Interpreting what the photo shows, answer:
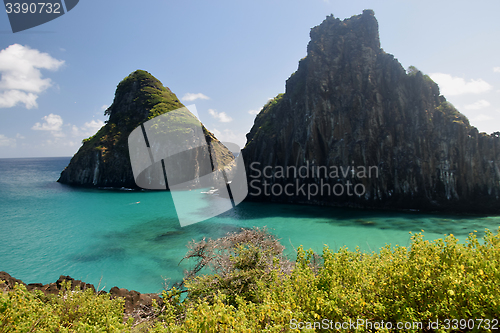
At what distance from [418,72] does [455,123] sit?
13.8 metres

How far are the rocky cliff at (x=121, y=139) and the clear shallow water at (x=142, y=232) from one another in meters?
28.1

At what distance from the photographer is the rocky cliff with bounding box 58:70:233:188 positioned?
264 ft

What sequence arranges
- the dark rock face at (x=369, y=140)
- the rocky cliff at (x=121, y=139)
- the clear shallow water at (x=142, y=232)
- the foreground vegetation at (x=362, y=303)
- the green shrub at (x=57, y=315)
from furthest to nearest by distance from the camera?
the rocky cliff at (x=121, y=139) < the dark rock face at (x=369, y=140) < the clear shallow water at (x=142, y=232) < the green shrub at (x=57, y=315) < the foreground vegetation at (x=362, y=303)

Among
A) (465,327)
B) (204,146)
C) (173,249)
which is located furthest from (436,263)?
(204,146)

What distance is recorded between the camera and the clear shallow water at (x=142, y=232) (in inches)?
835

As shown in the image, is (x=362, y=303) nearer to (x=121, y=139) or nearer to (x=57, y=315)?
(x=57, y=315)

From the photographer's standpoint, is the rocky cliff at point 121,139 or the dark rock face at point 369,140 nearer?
the dark rock face at point 369,140

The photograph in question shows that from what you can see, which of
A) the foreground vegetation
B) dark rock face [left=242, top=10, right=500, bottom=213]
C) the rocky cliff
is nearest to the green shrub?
the foreground vegetation

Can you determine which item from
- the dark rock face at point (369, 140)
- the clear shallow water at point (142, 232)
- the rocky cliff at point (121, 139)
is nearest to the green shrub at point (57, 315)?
the clear shallow water at point (142, 232)

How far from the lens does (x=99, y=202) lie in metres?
54.0

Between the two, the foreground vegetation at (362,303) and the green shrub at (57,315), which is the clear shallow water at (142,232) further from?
the foreground vegetation at (362,303)

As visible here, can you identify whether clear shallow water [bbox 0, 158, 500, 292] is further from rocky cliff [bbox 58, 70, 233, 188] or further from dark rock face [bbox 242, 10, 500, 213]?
rocky cliff [bbox 58, 70, 233, 188]

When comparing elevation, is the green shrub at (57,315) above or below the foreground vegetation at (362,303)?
below

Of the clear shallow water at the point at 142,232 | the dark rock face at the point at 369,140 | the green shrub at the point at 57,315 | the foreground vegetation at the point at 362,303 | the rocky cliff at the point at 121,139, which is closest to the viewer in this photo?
the foreground vegetation at the point at 362,303
